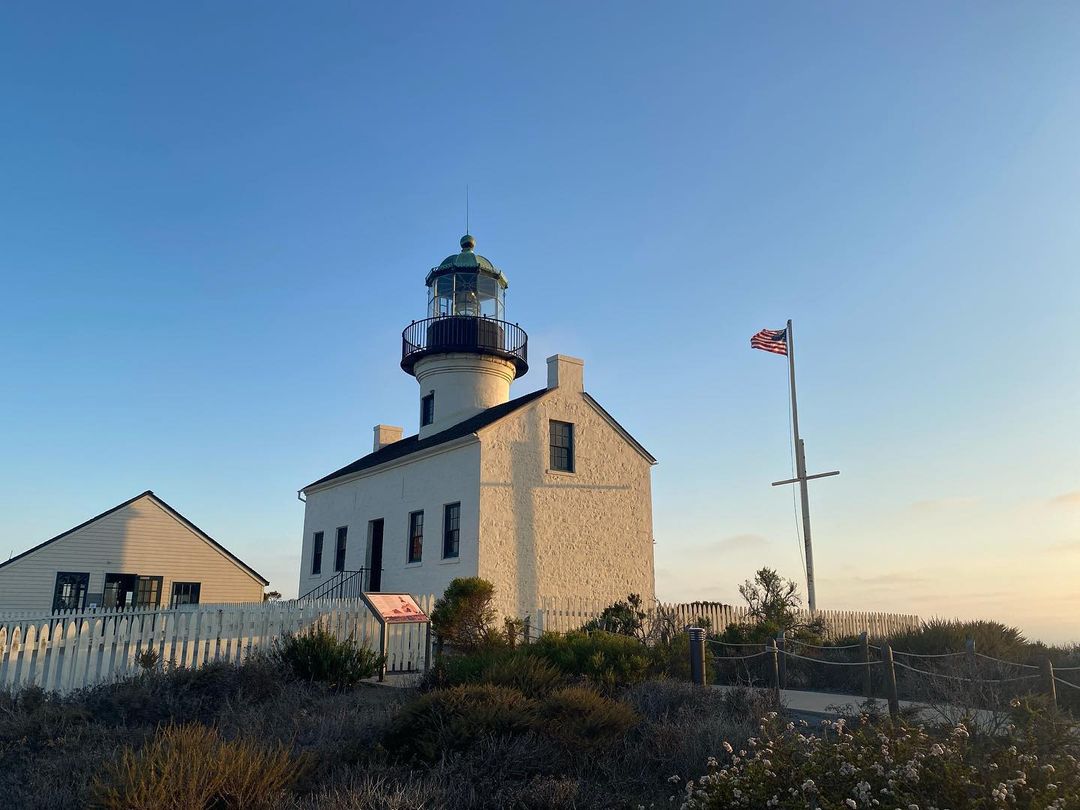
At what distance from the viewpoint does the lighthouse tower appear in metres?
25.0

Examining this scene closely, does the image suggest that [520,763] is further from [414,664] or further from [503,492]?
[503,492]

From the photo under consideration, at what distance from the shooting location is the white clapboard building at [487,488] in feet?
65.9

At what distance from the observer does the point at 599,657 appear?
39.2 ft

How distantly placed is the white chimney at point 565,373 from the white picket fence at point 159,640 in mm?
8549

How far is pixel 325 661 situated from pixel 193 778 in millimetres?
6376

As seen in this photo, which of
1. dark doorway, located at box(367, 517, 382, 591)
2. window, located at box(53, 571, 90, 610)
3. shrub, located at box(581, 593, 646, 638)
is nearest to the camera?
shrub, located at box(581, 593, 646, 638)

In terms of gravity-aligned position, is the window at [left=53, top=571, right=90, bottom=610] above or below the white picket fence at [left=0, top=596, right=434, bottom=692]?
above

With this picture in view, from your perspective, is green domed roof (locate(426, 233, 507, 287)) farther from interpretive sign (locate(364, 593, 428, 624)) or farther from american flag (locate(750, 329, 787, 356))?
interpretive sign (locate(364, 593, 428, 624))

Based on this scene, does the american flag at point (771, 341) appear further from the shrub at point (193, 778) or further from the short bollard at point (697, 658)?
the shrub at point (193, 778)

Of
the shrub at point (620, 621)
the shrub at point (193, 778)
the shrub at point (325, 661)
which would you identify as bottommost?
the shrub at point (193, 778)

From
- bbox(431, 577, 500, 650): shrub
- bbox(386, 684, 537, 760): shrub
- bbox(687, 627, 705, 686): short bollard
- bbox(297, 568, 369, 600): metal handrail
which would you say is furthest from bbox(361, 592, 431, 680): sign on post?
bbox(297, 568, 369, 600): metal handrail

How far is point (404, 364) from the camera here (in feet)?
87.5

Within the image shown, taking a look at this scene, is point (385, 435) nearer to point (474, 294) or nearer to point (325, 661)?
point (474, 294)

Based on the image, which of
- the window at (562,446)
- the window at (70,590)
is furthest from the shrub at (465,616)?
the window at (70,590)
